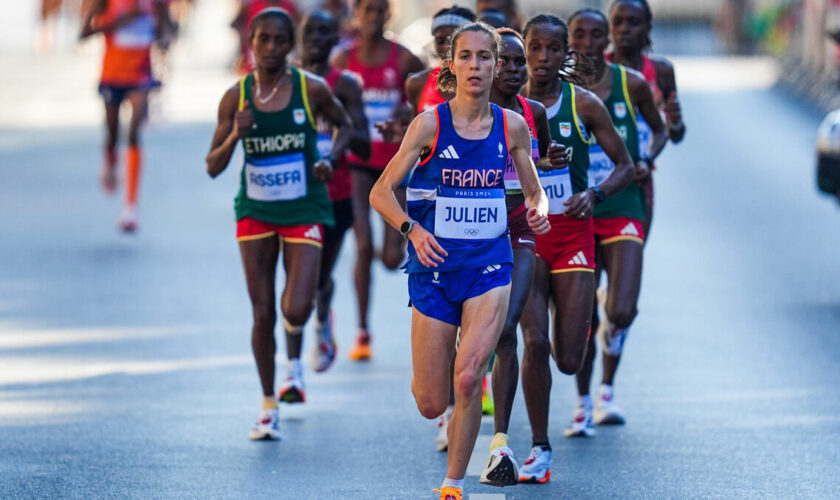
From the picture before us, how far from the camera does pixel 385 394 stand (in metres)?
10.1

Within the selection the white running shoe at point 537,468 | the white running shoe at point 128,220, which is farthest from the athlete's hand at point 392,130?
the white running shoe at point 128,220

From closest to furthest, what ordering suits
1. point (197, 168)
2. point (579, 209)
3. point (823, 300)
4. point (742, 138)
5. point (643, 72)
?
point (579, 209) → point (643, 72) → point (823, 300) → point (197, 168) → point (742, 138)

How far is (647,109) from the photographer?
30.7 feet

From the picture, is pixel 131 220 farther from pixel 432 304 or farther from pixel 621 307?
pixel 432 304

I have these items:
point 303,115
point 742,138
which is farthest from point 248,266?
point 742,138

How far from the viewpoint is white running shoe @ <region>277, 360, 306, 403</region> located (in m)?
9.45

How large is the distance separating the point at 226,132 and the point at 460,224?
217cm

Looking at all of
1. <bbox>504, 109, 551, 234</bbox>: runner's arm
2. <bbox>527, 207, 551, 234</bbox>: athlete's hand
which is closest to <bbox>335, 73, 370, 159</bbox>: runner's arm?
<bbox>504, 109, 551, 234</bbox>: runner's arm

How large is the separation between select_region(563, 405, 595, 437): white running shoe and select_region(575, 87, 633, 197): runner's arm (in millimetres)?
1200

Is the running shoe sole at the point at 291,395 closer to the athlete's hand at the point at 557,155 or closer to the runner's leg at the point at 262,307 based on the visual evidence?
the runner's leg at the point at 262,307

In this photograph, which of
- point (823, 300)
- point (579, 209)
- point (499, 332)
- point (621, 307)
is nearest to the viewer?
point (499, 332)

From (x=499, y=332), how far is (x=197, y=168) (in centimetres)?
1521

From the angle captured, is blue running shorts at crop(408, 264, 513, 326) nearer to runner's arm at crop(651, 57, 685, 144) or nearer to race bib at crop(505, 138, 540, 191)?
race bib at crop(505, 138, 540, 191)

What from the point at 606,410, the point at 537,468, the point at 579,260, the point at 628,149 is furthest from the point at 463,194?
the point at 606,410
